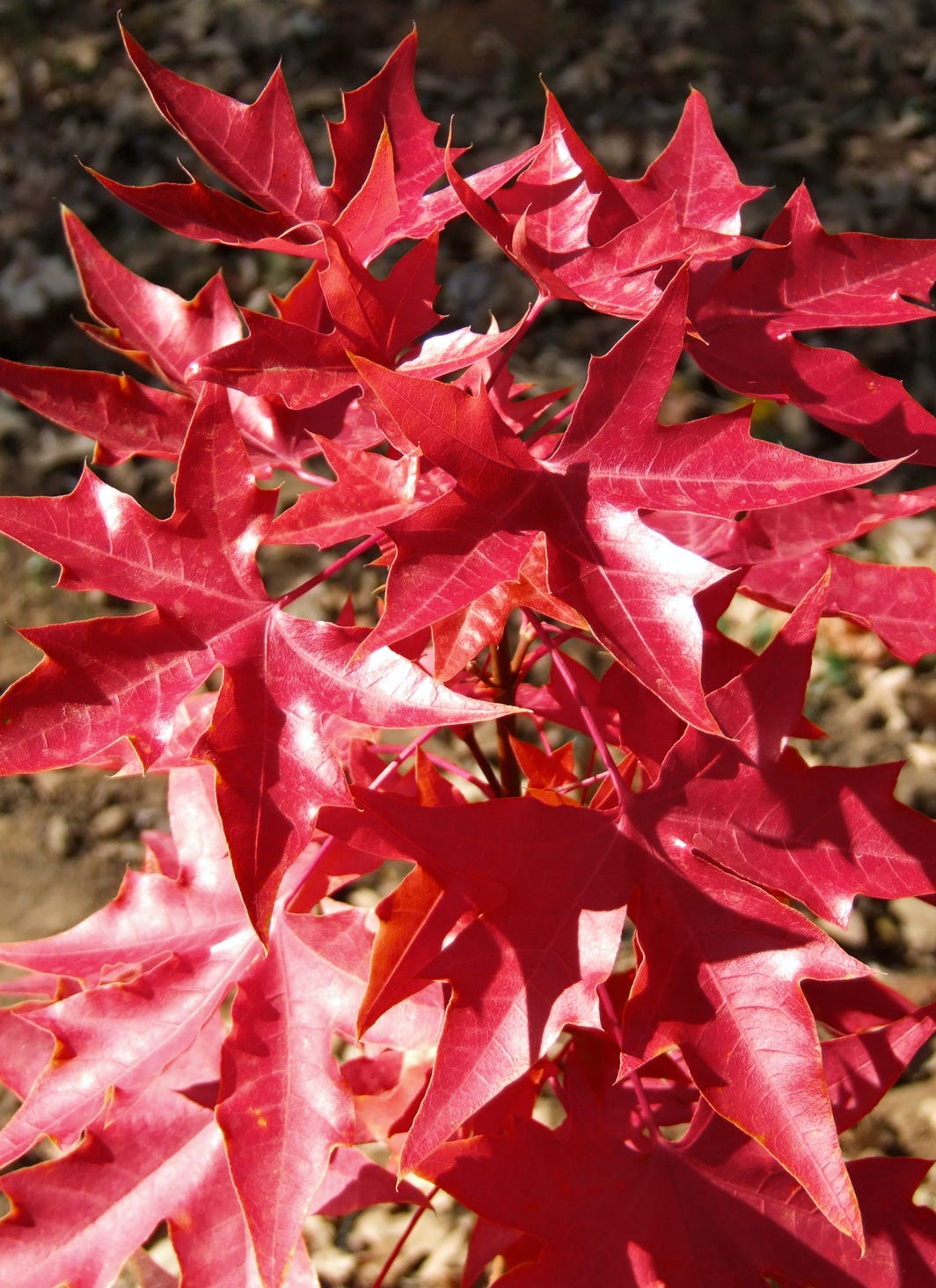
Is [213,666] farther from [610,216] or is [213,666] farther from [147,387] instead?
[610,216]

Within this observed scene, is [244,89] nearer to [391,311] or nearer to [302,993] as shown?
[391,311]

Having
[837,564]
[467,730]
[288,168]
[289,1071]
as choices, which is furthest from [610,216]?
[289,1071]

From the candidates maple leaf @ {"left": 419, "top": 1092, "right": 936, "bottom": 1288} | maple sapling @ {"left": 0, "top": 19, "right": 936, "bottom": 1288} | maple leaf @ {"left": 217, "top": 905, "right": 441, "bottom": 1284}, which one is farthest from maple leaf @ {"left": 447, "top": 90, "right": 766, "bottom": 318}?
maple leaf @ {"left": 419, "top": 1092, "right": 936, "bottom": 1288}

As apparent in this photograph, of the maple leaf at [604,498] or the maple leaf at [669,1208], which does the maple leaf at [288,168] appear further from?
the maple leaf at [669,1208]

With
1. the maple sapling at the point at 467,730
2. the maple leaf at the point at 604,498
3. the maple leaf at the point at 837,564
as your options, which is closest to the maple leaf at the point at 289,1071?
the maple sapling at the point at 467,730

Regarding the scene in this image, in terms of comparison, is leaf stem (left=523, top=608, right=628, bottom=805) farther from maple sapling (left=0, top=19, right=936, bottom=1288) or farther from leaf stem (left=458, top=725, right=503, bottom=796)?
leaf stem (left=458, top=725, right=503, bottom=796)

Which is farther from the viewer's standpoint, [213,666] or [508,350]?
[508,350]

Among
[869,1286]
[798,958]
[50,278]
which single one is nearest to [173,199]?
[798,958]
